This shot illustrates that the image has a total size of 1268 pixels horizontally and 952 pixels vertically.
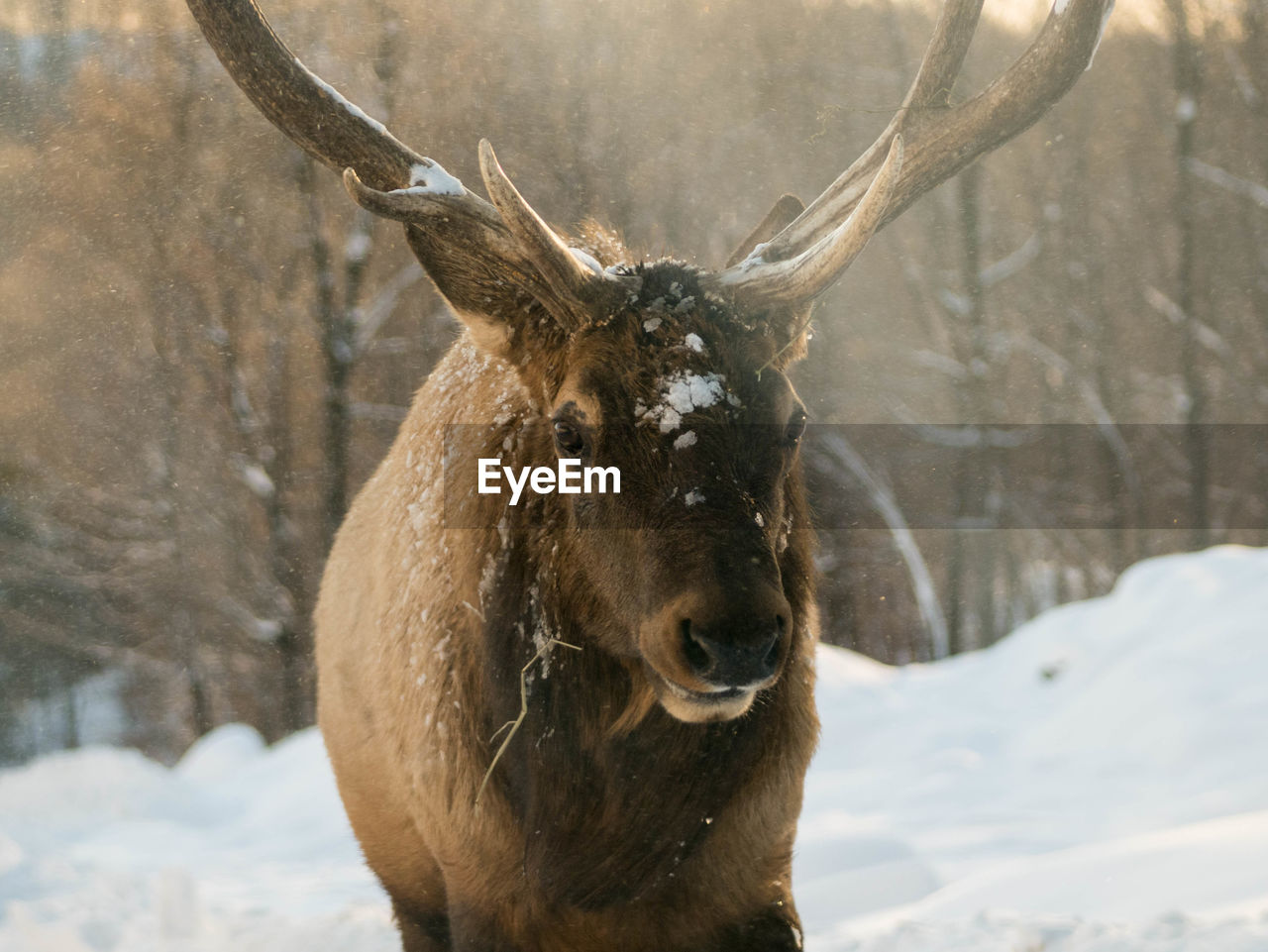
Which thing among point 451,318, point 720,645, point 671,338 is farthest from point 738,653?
point 451,318

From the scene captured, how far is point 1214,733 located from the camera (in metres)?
6.72

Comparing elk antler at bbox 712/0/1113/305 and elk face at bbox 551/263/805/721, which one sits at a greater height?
elk antler at bbox 712/0/1113/305

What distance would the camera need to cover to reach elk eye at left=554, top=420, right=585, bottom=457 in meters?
2.89

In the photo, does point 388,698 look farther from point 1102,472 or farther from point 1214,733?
point 1102,472

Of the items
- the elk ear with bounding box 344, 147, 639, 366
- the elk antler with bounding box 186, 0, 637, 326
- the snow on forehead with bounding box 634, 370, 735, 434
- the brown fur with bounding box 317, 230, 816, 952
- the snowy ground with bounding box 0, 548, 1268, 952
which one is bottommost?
the snowy ground with bounding box 0, 548, 1268, 952

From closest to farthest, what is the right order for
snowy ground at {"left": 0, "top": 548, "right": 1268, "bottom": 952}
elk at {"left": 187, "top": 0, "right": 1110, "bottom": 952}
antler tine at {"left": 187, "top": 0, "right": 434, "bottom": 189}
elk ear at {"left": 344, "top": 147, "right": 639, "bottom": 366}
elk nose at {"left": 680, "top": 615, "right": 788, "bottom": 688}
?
elk nose at {"left": 680, "top": 615, "right": 788, "bottom": 688}
elk at {"left": 187, "top": 0, "right": 1110, "bottom": 952}
elk ear at {"left": 344, "top": 147, "right": 639, "bottom": 366}
antler tine at {"left": 187, "top": 0, "right": 434, "bottom": 189}
snowy ground at {"left": 0, "top": 548, "right": 1268, "bottom": 952}

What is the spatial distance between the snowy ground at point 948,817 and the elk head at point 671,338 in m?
2.41

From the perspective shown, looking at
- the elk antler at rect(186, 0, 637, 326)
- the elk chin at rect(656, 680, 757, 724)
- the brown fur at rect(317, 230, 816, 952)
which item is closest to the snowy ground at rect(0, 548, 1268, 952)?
the brown fur at rect(317, 230, 816, 952)

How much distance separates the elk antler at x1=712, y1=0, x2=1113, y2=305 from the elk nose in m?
1.40

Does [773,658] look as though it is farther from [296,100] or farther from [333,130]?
[296,100]

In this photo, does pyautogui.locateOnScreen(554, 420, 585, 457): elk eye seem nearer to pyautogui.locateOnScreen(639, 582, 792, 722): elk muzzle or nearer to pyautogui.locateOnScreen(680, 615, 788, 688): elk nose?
pyautogui.locateOnScreen(639, 582, 792, 722): elk muzzle

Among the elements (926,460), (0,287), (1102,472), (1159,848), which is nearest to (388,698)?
(1159,848)

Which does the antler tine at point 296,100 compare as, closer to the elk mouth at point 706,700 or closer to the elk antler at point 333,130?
the elk antler at point 333,130

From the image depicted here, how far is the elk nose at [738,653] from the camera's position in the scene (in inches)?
93.8
